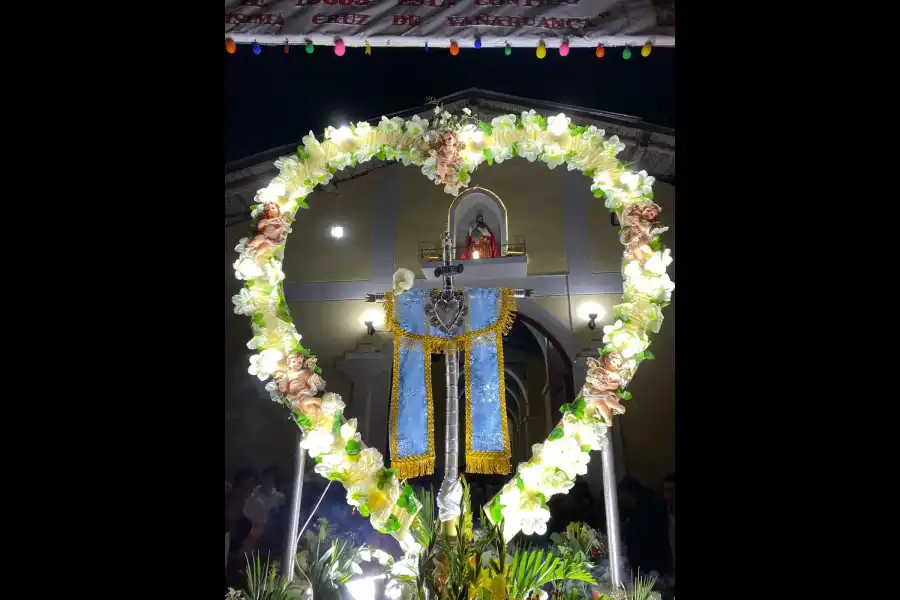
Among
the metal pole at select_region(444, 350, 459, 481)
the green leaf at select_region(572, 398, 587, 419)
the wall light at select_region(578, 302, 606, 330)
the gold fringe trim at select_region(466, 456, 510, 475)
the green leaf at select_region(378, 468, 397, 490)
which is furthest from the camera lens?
the wall light at select_region(578, 302, 606, 330)

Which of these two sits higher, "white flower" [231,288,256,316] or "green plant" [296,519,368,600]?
"white flower" [231,288,256,316]

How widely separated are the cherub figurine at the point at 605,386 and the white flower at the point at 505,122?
146 centimetres

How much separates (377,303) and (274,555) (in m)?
1.77

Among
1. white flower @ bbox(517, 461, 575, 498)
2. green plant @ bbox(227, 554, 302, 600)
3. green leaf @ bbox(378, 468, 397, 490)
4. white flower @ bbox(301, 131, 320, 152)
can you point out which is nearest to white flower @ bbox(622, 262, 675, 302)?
white flower @ bbox(517, 461, 575, 498)

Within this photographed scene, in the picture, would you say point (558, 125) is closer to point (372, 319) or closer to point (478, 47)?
point (478, 47)

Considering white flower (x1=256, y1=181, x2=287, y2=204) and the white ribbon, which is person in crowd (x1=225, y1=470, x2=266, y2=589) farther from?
white flower (x1=256, y1=181, x2=287, y2=204)

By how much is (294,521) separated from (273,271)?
5.30 feet

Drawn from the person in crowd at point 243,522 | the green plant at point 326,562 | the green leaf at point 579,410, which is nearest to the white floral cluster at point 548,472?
the green leaf at point 579,410

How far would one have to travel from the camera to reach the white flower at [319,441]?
3416 mm

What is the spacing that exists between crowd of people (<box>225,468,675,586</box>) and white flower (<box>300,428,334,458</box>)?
0.75 metres

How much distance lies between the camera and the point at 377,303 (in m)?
4.14

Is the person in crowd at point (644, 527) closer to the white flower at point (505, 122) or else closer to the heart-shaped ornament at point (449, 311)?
the heart-shaped ornament at point (449, 311)

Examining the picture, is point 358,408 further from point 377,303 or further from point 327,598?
point 327,598

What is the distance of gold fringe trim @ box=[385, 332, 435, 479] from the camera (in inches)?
151
